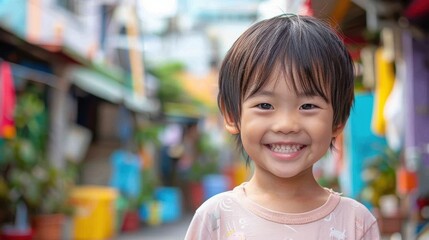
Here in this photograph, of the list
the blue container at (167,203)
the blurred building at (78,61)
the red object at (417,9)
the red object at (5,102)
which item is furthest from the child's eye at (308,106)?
the blue container at (167,203)

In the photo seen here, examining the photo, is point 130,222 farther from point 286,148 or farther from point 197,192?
point 286,148

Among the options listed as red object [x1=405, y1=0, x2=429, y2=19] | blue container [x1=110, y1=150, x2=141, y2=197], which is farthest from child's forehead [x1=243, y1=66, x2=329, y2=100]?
blue container [x1=110, y1=150, x2=141, y2=197]

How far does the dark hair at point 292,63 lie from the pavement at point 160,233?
10.3 meters

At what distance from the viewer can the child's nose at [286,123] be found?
1.72 meters

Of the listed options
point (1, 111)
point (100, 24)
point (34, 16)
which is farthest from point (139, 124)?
point (1, 111)

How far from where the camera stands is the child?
5.74 ft

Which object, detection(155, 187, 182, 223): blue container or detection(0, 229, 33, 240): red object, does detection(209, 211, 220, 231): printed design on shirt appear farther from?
detection(155, 187, 182, 223): blue container

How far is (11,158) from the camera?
8.33 metres

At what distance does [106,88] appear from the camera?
522 inches

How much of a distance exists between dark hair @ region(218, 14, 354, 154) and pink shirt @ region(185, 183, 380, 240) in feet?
0.69

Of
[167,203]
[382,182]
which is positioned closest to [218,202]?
[382,182]

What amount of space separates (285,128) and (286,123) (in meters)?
0.01

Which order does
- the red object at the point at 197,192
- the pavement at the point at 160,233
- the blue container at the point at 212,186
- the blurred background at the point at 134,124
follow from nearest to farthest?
the blurred background at the point at 134,124
the pavement at the point at 160,233
the blue container at the point at 212,186
the red object at the point at 197,192

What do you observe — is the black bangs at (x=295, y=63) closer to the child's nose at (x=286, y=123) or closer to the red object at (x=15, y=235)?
the child's nose at (x=286, y=123)
